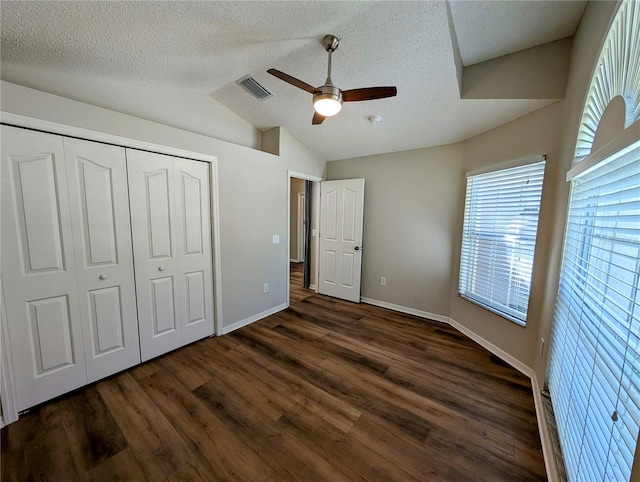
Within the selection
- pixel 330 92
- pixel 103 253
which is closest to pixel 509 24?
A: pixel 330 92

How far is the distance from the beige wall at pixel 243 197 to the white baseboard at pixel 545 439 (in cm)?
287

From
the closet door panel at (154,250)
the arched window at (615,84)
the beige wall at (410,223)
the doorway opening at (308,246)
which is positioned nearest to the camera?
the arched window at (615,84)

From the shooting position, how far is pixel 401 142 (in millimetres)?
3293

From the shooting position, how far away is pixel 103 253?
80.1 inches

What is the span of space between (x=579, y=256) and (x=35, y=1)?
3.34 metres

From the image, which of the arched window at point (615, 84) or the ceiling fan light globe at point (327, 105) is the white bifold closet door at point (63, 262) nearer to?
the ceiling fan light globe at point (327, 105)

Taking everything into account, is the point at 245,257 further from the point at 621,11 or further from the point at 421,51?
the point at 621,11

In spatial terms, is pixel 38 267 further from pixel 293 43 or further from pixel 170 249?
pixel 293 43

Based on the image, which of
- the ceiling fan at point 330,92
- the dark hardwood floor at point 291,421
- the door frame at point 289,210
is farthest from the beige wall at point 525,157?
the door frame at point 289,210

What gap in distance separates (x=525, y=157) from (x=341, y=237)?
8.10 ft

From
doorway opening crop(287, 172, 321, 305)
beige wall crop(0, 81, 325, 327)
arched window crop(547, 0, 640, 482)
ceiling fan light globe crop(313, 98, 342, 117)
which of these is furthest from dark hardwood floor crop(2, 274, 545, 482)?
ceiling fan light globe crop(313, 98, 342, 117)

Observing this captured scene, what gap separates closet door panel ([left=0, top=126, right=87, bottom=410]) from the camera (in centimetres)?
163

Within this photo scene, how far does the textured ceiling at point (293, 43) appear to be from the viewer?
154 centimetres

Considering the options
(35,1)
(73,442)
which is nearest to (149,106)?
(35,1)
